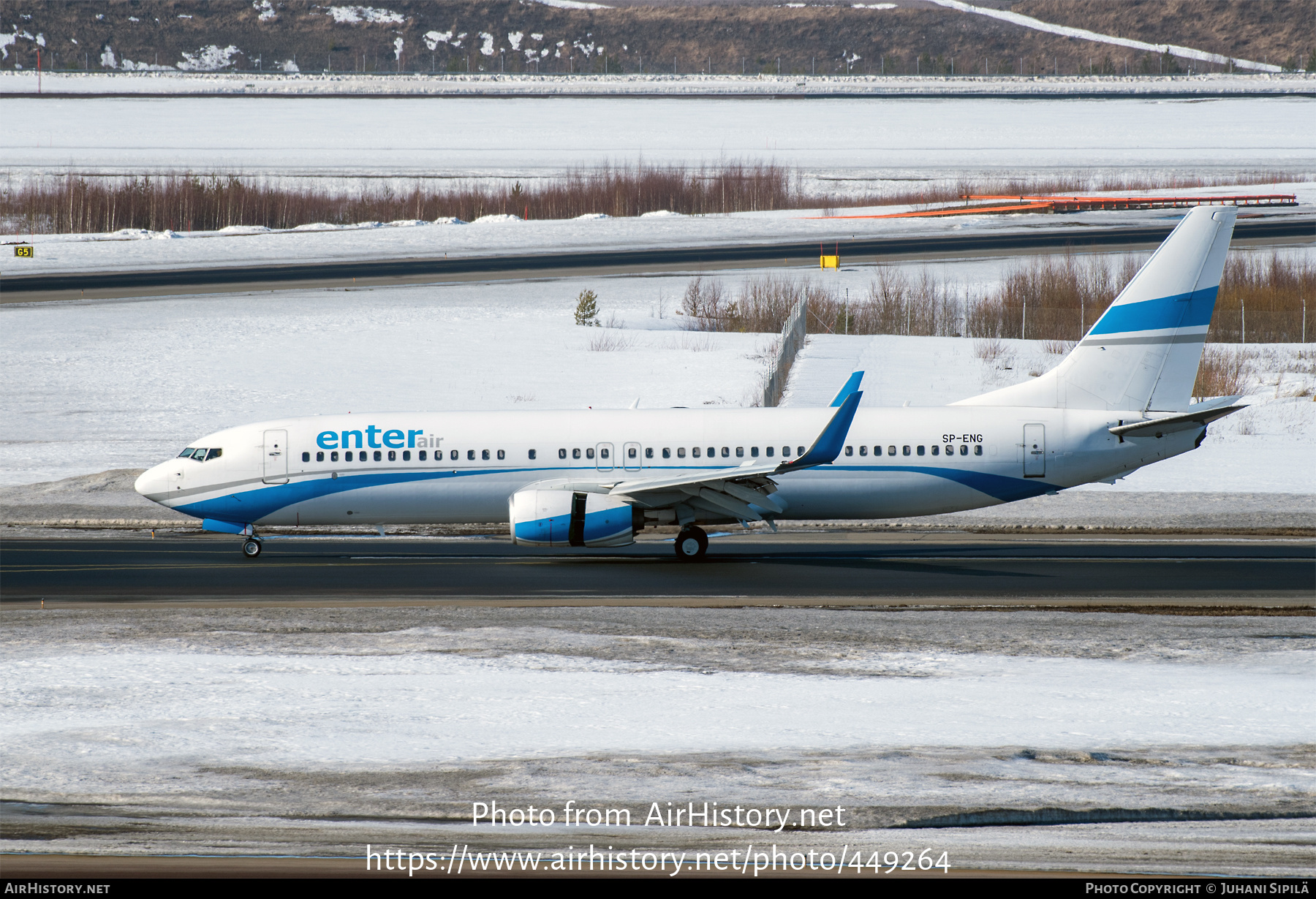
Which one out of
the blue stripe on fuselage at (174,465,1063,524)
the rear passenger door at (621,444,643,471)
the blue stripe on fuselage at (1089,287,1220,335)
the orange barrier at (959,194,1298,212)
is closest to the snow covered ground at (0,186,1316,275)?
the orange barrier at (959,194,1298,212)

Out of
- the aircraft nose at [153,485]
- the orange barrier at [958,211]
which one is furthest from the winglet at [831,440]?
the orange barrier at [958,211]

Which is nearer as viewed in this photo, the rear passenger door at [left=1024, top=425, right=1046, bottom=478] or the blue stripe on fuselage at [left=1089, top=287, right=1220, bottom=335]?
the rear passenger door at [left=1024, top=425, right=1046, bottom=478]

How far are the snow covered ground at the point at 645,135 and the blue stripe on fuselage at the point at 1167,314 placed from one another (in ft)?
236

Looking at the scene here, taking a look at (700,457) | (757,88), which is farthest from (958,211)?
(757,88)

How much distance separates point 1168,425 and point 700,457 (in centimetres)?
1061

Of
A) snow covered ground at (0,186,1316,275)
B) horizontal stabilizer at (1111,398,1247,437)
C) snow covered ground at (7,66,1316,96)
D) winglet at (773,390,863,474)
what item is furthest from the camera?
snow covered ground at (7,66,1316,96)

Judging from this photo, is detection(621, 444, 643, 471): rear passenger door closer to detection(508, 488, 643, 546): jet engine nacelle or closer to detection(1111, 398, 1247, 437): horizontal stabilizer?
detection(508, 488, 643, 546): jet engine nacelle

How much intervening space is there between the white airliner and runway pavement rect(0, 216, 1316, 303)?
117ft

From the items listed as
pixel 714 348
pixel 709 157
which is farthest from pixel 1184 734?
pixel 709 157

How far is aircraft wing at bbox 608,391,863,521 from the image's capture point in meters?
29.8

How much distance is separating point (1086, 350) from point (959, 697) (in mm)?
17171

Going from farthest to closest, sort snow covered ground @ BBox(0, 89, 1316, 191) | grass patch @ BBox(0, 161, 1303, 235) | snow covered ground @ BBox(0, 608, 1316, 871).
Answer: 1. snow covered ground @ BBox(0, 89, 1316, 191)
2. grass patch @ BBox(0, 161, 1303, 235)
3. snow covered ground @ BBox(0, 608, 1316, 871)

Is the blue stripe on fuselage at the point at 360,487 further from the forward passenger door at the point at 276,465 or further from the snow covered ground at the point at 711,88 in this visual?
the snow covered ground at the point at 711,88

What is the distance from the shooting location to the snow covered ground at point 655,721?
44.3 ft
